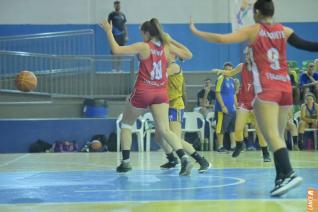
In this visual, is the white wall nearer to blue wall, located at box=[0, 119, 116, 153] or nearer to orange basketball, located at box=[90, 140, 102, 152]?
blue wall, located at box=[0, 119, 116, 153]

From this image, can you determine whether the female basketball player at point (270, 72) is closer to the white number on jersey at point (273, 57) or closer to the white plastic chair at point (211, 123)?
the white number on jersey at point (273, 57)

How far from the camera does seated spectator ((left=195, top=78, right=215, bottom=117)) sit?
20.0 metres

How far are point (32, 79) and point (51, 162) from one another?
214 cm

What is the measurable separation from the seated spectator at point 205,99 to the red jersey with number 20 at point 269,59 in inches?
497

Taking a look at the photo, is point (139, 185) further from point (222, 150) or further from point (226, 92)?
point (226, 92)

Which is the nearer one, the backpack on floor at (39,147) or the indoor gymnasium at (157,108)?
the indoor gymnasium at (157,108)

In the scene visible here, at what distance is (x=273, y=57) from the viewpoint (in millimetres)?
7324

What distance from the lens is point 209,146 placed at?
19.5 meters

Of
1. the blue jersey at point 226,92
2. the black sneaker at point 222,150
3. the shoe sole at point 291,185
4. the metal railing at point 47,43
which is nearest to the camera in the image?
the shoe sole at point 291,185

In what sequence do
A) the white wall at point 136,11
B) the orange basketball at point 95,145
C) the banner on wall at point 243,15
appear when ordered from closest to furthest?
the orange basketball at point 95,145, the banner on wall at point 243,15, the white wall at point 136,11

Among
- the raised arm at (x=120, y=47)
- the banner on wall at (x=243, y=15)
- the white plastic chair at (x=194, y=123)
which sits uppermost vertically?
the banner on wall at (x=243, y=15)

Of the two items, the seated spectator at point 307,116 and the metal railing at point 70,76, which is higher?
the metal railing at point 70,76

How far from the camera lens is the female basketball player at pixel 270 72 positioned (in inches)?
281

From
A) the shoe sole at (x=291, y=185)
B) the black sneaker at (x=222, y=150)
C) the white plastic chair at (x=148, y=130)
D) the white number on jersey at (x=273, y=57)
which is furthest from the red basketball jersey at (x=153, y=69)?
the white plastic chair at (x=148, y=130)
